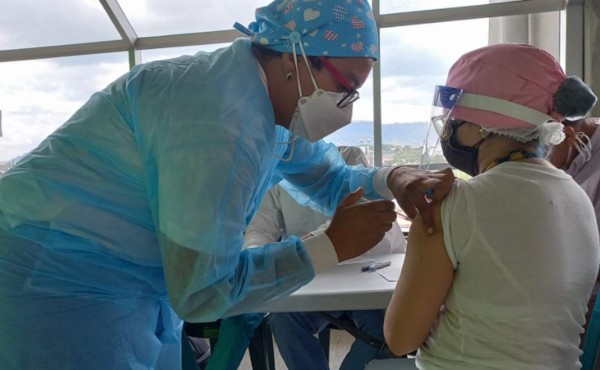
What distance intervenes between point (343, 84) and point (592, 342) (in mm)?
838

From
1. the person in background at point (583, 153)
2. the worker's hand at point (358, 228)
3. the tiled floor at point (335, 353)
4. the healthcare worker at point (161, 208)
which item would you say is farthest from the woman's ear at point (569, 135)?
the tiled floor at point (335, 353)

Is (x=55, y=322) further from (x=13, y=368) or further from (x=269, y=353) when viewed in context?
(x=269, y=353)

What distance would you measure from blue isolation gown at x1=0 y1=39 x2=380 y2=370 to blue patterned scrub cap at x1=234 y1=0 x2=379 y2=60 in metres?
0.10

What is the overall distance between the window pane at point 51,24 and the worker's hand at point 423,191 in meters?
3.26

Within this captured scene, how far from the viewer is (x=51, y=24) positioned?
3.83 meters

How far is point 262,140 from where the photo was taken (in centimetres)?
94

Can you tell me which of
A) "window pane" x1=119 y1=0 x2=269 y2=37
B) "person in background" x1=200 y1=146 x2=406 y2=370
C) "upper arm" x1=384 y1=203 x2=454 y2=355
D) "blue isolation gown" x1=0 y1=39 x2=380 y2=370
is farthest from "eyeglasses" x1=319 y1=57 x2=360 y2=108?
"window pane" x1=119 y1=0 x2=269 y2=37

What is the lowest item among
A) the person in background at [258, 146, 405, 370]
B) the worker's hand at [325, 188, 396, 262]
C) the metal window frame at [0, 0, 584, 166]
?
the person in background at [258, 146, 405, 370]

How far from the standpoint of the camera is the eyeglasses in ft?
3.37

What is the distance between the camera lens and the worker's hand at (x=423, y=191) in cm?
97

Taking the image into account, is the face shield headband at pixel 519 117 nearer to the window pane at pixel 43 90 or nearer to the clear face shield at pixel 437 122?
the clear face shield at pixel 437 122

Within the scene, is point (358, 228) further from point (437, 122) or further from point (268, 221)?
point (268, 221)

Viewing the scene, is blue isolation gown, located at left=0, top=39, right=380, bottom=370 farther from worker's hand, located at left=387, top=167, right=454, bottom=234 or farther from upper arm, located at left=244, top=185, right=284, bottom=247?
upper arm, located at left=244, top=185, right=284, bottom=247

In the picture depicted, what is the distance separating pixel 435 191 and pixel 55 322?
754 millimetres
